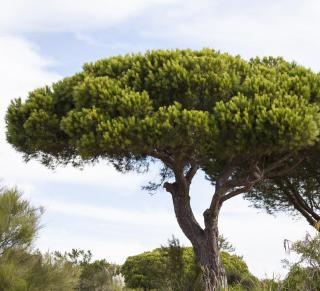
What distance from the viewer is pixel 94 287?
19.6 metres

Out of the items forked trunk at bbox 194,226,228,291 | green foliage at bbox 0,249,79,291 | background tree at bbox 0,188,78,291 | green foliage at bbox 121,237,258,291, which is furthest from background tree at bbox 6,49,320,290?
green foliage at bbox 0,249,79,291

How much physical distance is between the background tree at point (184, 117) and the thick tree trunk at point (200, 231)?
32 mm

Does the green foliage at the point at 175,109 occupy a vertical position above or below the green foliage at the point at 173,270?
above

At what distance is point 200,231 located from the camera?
67.2ft

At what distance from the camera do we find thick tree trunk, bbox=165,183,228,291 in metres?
19.9

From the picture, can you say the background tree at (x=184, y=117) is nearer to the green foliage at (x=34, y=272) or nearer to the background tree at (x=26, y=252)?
the background tree at (x=26, y=252)

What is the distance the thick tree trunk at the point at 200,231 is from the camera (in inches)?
782

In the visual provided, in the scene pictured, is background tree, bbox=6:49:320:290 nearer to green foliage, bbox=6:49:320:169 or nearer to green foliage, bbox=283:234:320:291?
green foliage, bbox=6:49:320:169

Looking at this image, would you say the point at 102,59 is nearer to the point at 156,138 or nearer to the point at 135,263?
the point at 156,138

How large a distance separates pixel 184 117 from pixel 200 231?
4339 mm

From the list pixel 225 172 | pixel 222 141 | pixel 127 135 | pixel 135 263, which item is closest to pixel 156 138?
pixel 127 135

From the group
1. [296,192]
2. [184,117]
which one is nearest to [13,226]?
[184,117]

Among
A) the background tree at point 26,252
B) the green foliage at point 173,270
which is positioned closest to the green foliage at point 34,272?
the background tree at point 26,252

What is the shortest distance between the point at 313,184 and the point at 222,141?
10463mm
